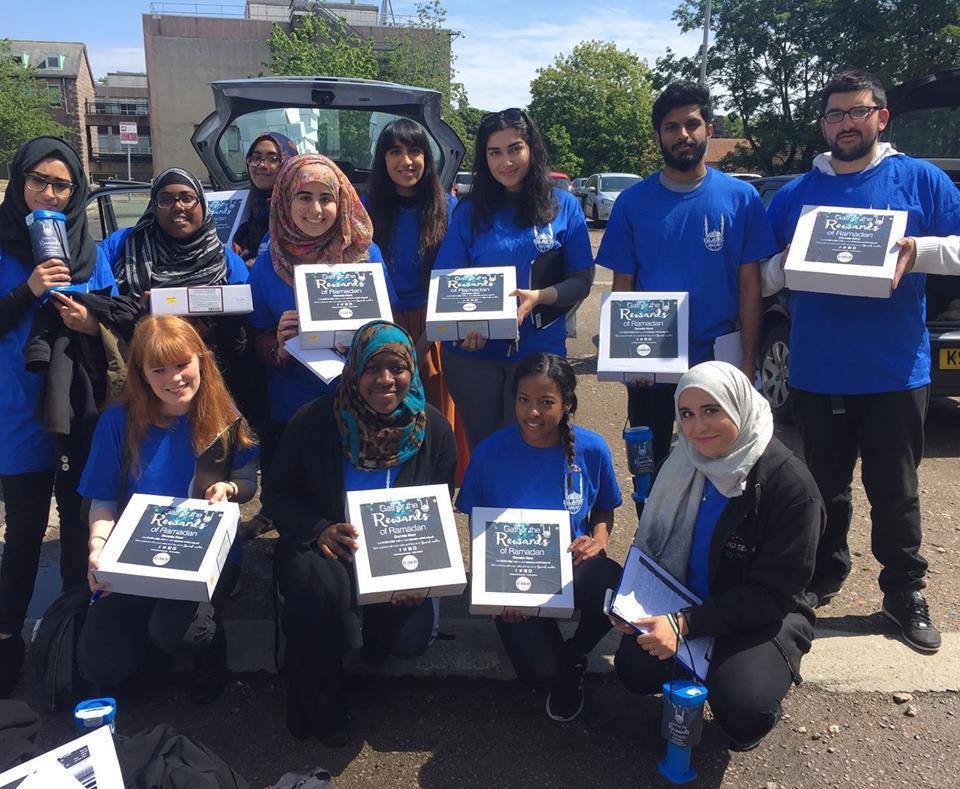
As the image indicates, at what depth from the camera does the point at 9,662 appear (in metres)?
3.07

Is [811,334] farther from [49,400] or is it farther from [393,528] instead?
[49,400]

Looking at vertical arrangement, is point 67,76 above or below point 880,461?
above

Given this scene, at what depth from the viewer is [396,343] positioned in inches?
111

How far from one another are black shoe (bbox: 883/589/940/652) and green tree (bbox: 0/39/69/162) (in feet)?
162

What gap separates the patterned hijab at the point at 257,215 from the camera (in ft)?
13.2

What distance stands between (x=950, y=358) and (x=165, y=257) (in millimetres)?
4836

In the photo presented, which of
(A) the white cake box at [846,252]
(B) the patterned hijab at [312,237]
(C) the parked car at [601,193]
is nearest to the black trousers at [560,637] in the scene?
(A) the white cake box at [846,252]

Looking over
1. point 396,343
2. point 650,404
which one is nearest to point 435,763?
point 396,343

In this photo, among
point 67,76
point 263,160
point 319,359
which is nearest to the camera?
point 319,359

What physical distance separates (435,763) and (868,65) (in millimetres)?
30208

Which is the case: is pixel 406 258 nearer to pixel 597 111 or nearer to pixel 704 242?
pixel 704 242

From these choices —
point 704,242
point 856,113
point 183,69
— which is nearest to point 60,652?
point 704,242

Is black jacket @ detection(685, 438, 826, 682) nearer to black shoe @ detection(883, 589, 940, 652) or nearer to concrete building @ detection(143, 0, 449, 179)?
black shoe @ detection(883, 589, 940, 652)

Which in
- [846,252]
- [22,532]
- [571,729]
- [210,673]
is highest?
[846,252]
